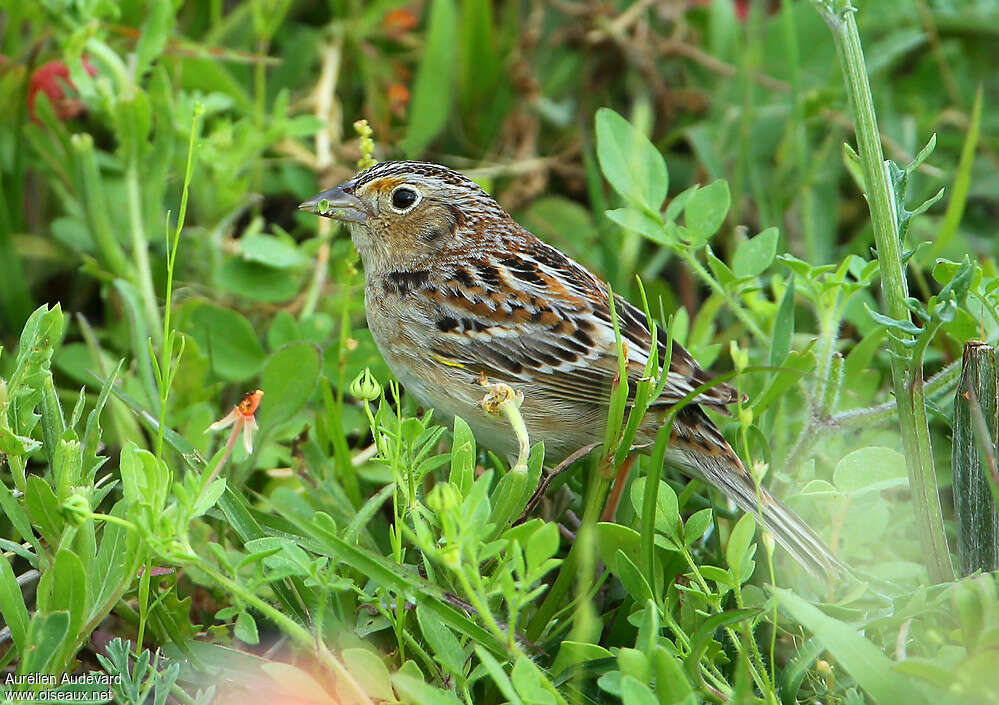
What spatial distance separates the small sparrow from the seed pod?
44 cm

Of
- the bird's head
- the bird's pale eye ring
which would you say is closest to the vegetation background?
the bird's head

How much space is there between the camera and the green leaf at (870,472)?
248 centimetres

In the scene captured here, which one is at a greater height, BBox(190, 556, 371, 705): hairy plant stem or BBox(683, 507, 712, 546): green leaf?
BBox(683, 507, 712, 546): green leaf

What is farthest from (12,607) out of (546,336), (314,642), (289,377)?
(546,336)

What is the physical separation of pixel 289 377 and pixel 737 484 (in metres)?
1.18

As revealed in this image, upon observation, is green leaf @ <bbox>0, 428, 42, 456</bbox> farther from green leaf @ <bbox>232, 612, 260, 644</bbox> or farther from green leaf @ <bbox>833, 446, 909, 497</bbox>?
green leaf @ <bbox>833, 446, 909, 497</bbox>

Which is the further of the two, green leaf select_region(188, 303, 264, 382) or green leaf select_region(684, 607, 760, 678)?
green leaf select_region(188, 303, 264, 382)

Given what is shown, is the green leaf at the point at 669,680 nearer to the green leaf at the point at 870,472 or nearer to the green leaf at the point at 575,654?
the green leaf at the point at 575,654

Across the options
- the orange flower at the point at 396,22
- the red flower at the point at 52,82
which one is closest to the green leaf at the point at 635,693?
the red flower at the point at 52,82

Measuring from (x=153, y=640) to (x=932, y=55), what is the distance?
416 centimetres

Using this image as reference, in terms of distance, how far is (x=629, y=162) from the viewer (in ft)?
10.2

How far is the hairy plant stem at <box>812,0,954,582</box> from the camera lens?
7.43 feet

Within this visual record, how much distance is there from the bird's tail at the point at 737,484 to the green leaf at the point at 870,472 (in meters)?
0.17

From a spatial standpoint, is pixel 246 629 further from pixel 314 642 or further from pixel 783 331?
pixel 783 331
